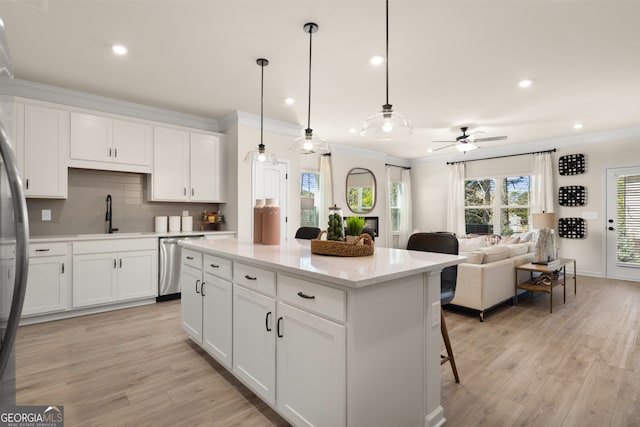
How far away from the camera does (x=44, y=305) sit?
3.35 m

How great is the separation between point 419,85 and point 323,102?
1217mm

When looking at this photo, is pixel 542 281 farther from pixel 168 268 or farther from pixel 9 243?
pixel 9 243

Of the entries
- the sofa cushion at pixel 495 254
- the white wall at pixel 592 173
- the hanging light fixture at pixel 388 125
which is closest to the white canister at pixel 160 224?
the hanging light fixture at pixel 388 125

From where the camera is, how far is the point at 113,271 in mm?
3752

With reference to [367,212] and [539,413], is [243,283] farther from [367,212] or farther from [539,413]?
[367,212]

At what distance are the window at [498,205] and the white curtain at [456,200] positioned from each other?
0.47ft

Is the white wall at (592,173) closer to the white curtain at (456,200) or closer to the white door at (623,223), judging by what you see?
the white door at (623,223)

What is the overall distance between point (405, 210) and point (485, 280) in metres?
5.00

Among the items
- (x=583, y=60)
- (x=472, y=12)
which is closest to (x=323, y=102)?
(x=472, y=12)

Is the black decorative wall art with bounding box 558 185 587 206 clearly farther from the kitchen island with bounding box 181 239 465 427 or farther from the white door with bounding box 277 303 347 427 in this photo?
the white door with bounding box 277 303 347 427

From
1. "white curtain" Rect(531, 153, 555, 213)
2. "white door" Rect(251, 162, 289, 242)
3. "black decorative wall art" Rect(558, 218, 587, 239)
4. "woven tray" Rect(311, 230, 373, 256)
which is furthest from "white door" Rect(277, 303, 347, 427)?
"black decorative wall art" Rect(558, 218, 587, 239)

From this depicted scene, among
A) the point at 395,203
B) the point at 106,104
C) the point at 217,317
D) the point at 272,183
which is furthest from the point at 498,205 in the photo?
the point at 106,104

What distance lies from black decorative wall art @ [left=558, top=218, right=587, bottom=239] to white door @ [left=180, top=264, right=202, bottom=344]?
259 inches

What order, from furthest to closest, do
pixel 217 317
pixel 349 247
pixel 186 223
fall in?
1. pixel 186 223
2. pixel 217 317
3. pixel 349 247
